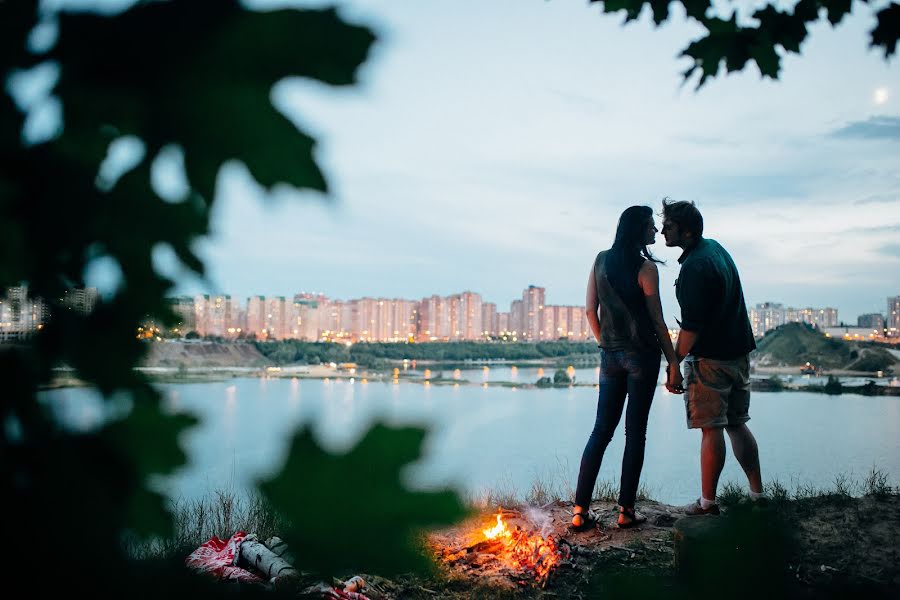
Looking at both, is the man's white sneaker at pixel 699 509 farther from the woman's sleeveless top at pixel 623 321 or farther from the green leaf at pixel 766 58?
the green leaf at pixel 766 58

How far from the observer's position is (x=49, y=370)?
25cm

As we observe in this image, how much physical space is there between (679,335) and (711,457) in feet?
2.26

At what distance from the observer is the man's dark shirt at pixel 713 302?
3.00m

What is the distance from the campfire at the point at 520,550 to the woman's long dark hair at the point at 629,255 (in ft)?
4.08

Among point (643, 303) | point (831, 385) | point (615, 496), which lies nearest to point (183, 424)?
point (643, 303)

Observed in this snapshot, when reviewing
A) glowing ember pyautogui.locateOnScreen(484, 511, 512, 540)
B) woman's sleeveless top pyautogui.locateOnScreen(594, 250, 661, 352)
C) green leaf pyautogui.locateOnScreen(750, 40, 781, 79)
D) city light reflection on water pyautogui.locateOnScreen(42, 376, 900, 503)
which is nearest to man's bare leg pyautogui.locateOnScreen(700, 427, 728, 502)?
woman's sleeveless top pyautogui.locateOnScreen(594, 250, 661, 352)

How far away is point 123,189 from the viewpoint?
0.27 metres

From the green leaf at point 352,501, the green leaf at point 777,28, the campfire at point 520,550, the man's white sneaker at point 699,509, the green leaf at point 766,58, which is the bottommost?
the campfire at point 520,550

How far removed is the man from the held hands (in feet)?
0.07

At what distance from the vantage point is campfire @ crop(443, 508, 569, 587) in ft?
10.7

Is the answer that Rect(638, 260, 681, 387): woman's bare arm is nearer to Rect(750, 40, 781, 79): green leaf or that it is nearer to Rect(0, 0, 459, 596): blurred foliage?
Rect(750, 40, 781, 79): green leaf

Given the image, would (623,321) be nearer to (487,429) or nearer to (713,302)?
(713,302)

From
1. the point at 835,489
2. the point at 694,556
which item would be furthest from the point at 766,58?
the point at 835,489

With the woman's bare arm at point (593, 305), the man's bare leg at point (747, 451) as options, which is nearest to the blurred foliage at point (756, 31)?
the woman's bare arm at point (593, 305)
